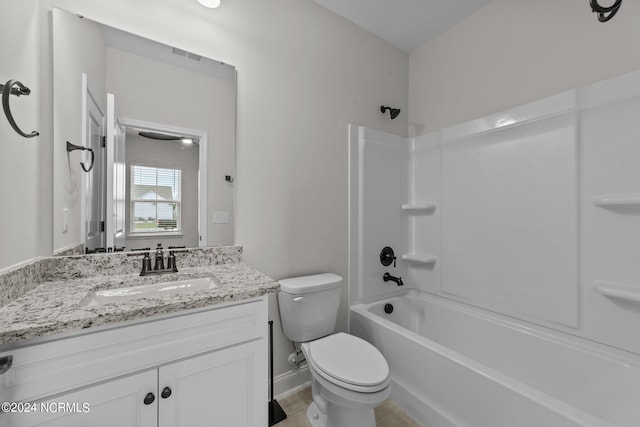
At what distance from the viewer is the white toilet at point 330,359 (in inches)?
45.9

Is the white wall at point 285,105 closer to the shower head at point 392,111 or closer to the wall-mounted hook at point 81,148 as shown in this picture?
the shower head at point 392,111

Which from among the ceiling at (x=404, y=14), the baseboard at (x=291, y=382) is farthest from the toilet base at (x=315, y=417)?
the ceiling at (x=404, y=14)

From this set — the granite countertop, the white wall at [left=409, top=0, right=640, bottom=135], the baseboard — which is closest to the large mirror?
the granite countertop

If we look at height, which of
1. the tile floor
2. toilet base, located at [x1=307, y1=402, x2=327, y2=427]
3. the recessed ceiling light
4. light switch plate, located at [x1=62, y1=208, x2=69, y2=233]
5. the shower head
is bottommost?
the tile floor

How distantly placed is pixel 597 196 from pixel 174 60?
2.38m

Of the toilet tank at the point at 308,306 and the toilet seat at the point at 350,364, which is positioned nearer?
the toilet seat at the point at 350,364

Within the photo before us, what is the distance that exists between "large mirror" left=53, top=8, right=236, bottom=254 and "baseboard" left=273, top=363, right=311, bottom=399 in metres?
0.99

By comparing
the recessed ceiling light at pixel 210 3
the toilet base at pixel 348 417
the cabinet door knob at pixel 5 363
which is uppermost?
the recessed ceiling light at pixel 210 3

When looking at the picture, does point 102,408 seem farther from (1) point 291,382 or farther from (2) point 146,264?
(1) point 291,382

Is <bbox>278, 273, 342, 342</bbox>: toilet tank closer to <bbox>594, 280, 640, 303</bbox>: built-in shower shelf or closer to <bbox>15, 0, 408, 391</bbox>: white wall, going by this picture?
<bbox>15, 0, 408, 391</bbox>: white wall

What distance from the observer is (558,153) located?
1.52 m

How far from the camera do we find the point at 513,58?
176 cm

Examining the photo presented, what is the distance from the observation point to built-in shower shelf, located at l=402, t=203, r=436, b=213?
2166 mm

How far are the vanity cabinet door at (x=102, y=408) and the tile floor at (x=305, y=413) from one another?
3.07 ft
